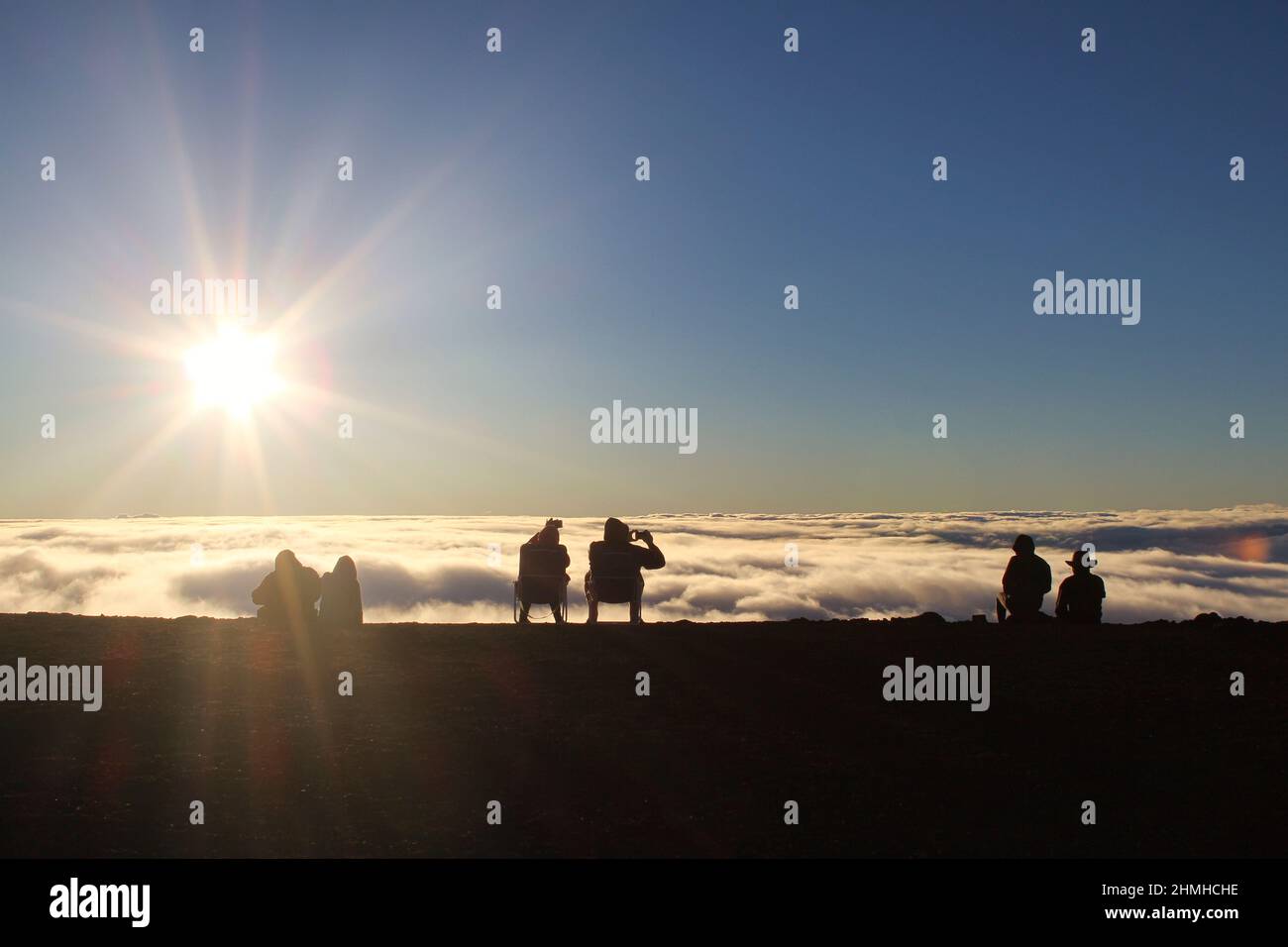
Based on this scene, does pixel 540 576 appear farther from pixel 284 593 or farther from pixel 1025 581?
pixel 1025 581

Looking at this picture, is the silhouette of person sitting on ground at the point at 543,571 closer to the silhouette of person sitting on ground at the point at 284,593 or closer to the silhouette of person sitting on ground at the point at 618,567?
the silhouette of person sitting on ground at the point at 618,567

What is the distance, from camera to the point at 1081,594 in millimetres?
15242

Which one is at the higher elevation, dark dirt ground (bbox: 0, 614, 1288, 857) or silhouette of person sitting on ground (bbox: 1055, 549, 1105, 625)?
silhouette of person sitting on ground (bbox: 1055, 549, 1105, 625)

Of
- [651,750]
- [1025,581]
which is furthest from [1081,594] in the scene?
[651,750]

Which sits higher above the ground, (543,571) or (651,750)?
(543,571)

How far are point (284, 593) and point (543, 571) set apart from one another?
377 centimetres

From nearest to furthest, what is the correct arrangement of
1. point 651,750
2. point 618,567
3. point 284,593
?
Answer: point 651,750, point 284,593, point 618,567

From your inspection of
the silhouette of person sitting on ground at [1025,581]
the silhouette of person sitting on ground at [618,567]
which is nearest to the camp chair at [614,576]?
the silhouette of person sitting on ground at [618,567]

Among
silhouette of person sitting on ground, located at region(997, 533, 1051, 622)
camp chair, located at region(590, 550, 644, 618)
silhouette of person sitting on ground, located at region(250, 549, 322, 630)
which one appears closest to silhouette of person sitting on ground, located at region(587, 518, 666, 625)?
camp chair, located at region(590, 550, 644, 618)

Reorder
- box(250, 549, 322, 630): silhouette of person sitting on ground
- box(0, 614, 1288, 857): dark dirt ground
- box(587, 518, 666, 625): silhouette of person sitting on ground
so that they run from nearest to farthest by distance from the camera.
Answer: box(0, 614, 1288, 857): dark dirt ground < box(250, 549, 322, 630): silhouette of person sitting on ground < box(587, 518, 666, 625): silhouette of person sitting on ground

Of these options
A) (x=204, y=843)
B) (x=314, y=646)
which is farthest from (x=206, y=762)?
(x=314, y=646)

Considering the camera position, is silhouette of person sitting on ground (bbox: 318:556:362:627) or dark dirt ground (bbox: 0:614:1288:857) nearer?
dark dirt ground (bbox: 0:614:1288:857)

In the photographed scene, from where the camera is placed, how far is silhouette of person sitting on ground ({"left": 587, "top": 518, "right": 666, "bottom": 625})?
1661cm

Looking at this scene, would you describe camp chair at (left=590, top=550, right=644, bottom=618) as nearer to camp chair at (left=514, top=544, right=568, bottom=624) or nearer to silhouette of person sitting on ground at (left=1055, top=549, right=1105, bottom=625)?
camp chair at (left=514, top=544, right=568, bottom=624)
